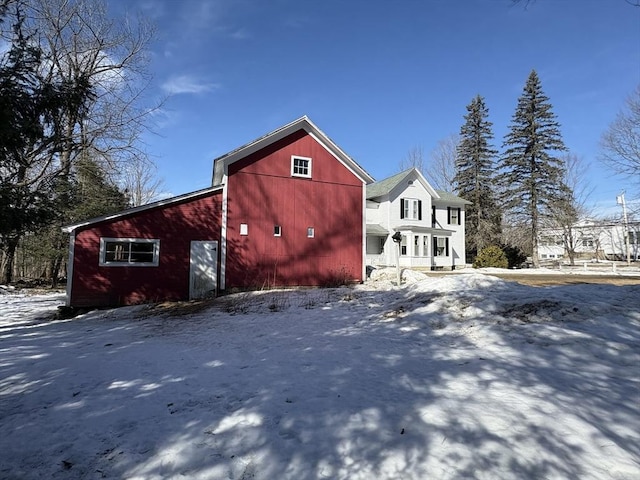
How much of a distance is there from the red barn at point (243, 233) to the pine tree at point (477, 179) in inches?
820

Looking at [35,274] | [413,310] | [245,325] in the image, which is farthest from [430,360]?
[35,274]

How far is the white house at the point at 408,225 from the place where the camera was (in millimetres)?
26594

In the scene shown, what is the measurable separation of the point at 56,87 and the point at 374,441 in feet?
21.9

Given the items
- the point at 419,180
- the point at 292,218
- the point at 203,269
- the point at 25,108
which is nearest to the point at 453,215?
the point at 419,180

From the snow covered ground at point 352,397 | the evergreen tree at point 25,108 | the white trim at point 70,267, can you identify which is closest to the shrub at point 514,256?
the snow covered ground at point 352,397

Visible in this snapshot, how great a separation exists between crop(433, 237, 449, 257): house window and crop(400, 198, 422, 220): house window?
254cm

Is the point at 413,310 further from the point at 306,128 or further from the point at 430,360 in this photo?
the point at 306,128

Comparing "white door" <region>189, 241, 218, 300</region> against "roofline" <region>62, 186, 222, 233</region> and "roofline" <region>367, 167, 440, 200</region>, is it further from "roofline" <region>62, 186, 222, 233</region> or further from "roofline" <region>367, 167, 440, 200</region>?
"roofline" <region>367, 167, 440, 200</region>

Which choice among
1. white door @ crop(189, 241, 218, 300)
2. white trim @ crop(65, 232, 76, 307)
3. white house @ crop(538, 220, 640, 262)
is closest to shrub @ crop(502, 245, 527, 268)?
white house @ crop(538, 220, 640, 262)

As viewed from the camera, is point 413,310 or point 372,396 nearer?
point 372,396

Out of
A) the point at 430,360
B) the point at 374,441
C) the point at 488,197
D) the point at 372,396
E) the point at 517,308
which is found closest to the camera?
the point at 374,441

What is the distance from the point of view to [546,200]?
98.1ft

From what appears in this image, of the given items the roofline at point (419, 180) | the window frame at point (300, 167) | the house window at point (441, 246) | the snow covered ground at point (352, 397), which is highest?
the roofline at point (419, 180)

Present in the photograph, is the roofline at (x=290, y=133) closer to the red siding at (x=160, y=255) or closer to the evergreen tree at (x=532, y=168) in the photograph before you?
the red siding at (x=160, y=255)
